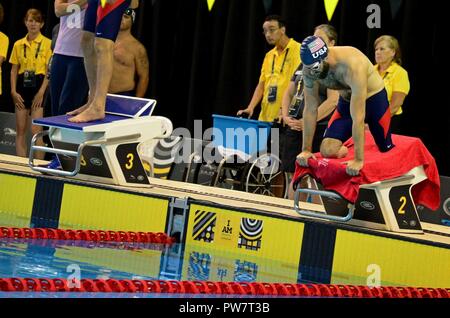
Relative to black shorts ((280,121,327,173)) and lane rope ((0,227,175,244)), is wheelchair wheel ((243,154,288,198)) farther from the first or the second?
lane rope ((0,227,175,244))

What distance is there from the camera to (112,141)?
7.26 meters

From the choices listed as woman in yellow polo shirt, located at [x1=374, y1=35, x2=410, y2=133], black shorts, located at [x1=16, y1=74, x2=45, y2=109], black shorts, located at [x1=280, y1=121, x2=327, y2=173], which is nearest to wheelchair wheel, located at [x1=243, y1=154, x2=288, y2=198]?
black shorts, located at [x1=280, y1=121, x2=327, y2=173]

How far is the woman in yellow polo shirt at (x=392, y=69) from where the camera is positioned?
25.5 ft

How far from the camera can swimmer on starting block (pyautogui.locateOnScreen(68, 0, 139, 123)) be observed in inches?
277

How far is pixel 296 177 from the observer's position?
6.66m

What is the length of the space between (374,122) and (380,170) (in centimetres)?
32

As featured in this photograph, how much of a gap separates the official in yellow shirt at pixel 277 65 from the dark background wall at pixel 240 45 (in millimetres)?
905

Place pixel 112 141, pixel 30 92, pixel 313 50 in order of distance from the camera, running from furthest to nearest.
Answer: pixel 30 92 → pixel 112 141 → pixel 313 50

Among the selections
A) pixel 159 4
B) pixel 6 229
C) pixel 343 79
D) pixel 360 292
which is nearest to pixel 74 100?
pixel 6 229

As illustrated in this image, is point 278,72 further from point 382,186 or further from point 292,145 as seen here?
point 382,186

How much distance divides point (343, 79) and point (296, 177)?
0.73m

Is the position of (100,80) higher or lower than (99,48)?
lower

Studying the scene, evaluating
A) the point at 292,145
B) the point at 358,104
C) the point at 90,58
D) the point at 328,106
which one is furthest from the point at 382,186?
the point at 90,58

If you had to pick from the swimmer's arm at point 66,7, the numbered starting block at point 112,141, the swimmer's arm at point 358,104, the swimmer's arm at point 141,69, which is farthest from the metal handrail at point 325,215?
the swimmer's arm at point 141,69
